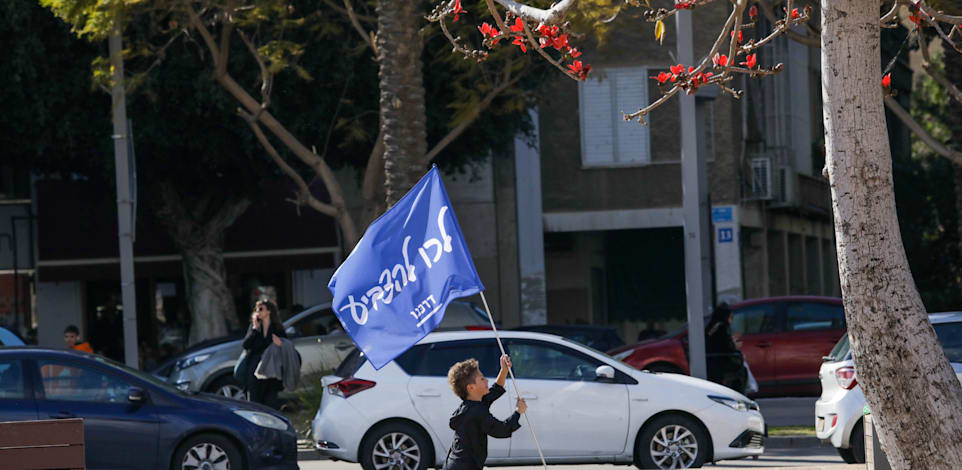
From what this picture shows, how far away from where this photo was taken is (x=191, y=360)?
1866 centimetres

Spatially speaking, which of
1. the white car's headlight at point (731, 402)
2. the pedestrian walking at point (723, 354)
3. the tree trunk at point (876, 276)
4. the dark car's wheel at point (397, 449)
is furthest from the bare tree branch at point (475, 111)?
the tree trunk at point (876, 276)

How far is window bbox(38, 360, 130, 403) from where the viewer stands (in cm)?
1241

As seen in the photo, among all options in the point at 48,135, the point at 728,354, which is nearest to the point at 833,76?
the point at 728,354

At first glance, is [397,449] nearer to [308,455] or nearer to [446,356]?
[446,356]

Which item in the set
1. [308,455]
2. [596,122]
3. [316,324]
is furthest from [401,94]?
[596,122]

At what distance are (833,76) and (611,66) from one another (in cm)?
2154

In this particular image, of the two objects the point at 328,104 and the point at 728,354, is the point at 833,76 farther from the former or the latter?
the point at 328,104

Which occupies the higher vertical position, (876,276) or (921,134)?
(921,134)

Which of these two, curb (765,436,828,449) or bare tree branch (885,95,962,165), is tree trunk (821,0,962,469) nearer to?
bare tree branch (885,95,962,165)

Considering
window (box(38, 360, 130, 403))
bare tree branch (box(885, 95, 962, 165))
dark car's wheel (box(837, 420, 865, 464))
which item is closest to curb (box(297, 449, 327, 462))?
window (box(38, 360, 130, 403))

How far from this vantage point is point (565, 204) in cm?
2911

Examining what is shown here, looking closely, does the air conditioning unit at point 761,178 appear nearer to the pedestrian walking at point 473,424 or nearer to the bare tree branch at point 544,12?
the bare tree branch at point 544,12

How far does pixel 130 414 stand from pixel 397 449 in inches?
100

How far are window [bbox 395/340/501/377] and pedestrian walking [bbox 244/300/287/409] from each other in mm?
2545
